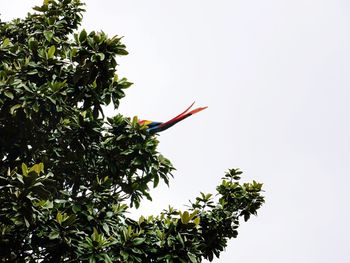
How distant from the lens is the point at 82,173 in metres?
12.5

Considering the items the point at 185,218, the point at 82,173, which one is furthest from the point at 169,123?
the point at 185,218

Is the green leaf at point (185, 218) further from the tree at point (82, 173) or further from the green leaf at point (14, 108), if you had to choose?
the green leaf at point (14, 108)

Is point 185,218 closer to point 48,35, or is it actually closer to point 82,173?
point 82,173

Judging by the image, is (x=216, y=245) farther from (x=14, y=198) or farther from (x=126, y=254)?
(x=14, y=198)

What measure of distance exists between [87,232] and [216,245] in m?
3.26

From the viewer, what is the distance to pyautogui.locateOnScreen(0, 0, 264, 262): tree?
10.1 meters

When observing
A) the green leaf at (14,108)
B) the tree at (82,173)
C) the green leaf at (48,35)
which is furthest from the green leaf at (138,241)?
the green leaf at (48,35)

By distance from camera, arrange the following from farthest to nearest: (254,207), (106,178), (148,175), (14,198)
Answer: (254,207) < (148,175) < (106,178) < (14,198)

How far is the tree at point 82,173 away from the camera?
10.1 metres

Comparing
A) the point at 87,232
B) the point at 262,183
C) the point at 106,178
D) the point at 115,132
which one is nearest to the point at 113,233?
the point at 87,232

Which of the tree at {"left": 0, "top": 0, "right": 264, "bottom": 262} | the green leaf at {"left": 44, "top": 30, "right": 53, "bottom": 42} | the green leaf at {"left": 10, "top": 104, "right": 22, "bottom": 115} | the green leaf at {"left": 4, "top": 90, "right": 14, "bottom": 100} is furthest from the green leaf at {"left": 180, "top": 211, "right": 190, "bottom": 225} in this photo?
the green leaf at {"left": 44, "top": 30, "right": 53, "bottom": 42}

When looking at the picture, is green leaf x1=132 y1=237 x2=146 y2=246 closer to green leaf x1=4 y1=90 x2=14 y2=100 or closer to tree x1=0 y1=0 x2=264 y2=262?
tree x1=0 y1=0 x2=264 y2=262

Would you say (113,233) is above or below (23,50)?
below

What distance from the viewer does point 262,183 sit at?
1360 centimetres
